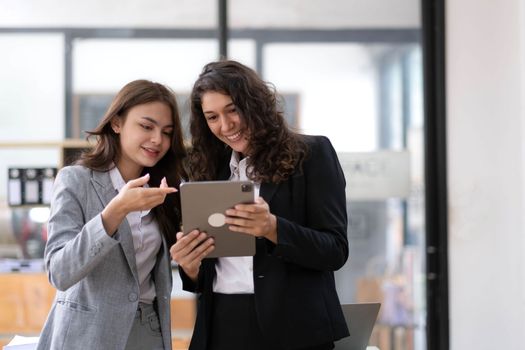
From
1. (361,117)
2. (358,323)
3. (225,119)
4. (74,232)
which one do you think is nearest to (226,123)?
(225,119)

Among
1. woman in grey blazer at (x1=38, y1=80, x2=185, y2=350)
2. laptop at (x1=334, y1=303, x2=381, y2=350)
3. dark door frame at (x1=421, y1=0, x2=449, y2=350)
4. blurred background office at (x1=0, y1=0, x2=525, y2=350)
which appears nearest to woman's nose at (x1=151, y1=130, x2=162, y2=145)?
woman in grey blazer at (x1=38, y1=80, x2=185, y2=350)

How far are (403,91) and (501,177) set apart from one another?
767 mm

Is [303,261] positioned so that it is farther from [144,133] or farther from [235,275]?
[144,133]

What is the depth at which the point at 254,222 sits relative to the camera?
5.18 feet

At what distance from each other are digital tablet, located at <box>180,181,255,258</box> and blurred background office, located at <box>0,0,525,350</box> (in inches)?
90.8

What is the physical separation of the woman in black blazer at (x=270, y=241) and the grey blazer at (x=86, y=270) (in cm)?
17

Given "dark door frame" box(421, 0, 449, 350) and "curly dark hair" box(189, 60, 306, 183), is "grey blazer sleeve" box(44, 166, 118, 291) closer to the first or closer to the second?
"curly dark hair" box(189, 60, 306, 183)

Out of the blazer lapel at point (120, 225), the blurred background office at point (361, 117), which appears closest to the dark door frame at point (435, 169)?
the blurred background office at point (361, 117)

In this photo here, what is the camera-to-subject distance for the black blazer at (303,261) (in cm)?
165

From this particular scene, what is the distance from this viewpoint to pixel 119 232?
1.76m

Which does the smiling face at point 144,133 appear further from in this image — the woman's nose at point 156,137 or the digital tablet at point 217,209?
the digital tablet at point 217,209

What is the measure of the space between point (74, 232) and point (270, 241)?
1.64 ft

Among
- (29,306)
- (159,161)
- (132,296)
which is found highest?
(159,161)

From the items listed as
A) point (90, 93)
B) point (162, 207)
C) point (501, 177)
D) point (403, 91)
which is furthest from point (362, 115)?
point (162, 207)
